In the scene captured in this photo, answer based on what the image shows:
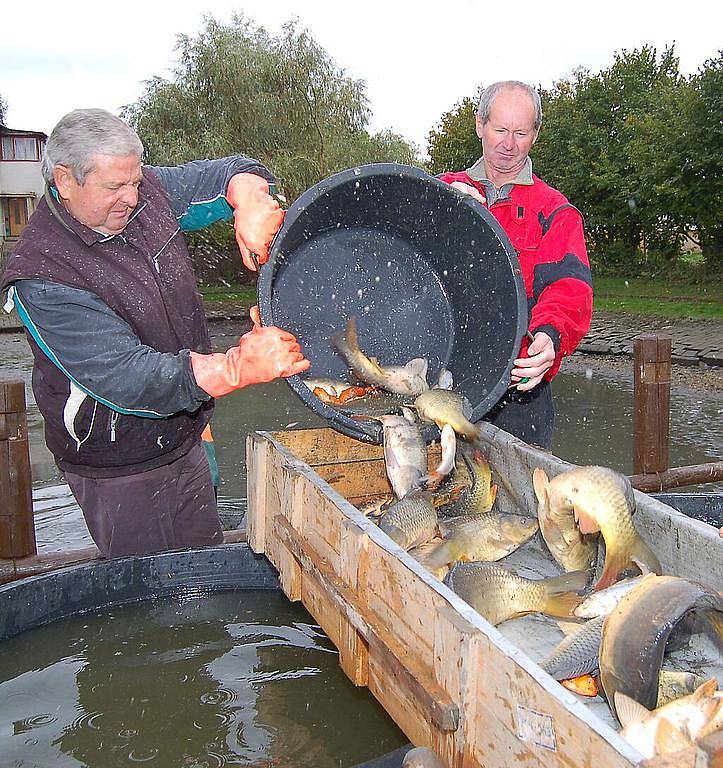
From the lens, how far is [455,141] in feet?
118

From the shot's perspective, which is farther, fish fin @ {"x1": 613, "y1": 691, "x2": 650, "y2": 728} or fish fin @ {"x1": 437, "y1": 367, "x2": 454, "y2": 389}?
fish fin @ {"x1": 437, "y1": 367, "x2": 454, "y2": 389}

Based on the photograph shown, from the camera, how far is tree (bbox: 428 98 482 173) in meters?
34.7

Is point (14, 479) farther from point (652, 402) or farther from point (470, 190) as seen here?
point (652, 402)

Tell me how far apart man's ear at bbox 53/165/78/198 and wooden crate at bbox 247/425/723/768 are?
4.14ft

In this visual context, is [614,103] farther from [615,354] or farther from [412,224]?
[412,224]

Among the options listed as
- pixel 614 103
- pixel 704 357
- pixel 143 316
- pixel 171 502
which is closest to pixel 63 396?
pixel 143 316

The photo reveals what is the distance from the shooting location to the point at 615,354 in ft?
47.7

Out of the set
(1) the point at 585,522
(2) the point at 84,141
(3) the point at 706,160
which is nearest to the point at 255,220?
(2) the point at 84,141

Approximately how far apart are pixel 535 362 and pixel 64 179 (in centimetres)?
193

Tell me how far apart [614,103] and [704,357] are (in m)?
19.2

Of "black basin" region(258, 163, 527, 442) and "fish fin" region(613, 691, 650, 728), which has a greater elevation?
"black basin" region(258, 163, 527, 442)

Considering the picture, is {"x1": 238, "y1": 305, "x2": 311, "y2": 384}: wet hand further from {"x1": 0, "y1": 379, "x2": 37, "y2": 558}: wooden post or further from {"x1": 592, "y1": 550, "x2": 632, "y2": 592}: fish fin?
{"x1": 0, "y1": 379, "x2": 37, "y2": 558}: wooden post

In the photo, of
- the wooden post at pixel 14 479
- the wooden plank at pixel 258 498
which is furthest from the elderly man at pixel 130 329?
the wooden post at pixel 14 479

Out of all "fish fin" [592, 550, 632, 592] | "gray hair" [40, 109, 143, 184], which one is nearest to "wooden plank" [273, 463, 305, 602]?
"fish fin" [592, 550, 632, 592]
